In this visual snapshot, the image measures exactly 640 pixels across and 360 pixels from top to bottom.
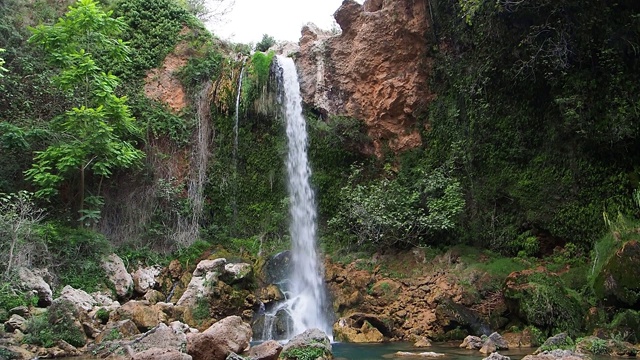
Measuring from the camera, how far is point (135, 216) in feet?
61.5

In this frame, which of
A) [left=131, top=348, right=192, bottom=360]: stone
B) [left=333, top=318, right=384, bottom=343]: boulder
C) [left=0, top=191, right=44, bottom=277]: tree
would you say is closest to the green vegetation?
[left=131, top=348, right=192, bottom=360]: stone

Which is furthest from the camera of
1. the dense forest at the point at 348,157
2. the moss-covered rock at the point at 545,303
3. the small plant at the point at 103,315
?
the dense forest at the point at 348,157

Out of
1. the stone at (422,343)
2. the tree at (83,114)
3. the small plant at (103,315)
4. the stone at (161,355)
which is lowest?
the stone at (422,343)

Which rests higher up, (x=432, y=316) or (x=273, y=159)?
(x=273, y=159)

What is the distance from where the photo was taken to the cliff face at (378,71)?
1853 centimetres

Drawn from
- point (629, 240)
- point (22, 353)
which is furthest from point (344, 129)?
Answer: point (22, 353)

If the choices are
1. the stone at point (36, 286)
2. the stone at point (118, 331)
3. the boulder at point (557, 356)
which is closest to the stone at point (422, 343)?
the boulder at point (557, 356)

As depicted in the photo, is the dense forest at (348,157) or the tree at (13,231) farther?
the dense forest at (348,157)

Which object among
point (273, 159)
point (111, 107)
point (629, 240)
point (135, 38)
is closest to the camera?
point (629, 240)

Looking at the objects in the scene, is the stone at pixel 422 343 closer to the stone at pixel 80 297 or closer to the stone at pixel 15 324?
the stone at pixel 80 297

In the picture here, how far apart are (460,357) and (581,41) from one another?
9290mm

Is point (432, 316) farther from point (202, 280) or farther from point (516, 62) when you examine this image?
point (516, 62)

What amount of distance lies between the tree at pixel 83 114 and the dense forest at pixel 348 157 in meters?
0.06

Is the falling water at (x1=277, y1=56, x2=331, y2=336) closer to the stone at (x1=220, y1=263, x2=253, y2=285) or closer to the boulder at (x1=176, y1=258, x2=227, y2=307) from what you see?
the stone at (x1=220, y1=263, x2=253, y2=285)
